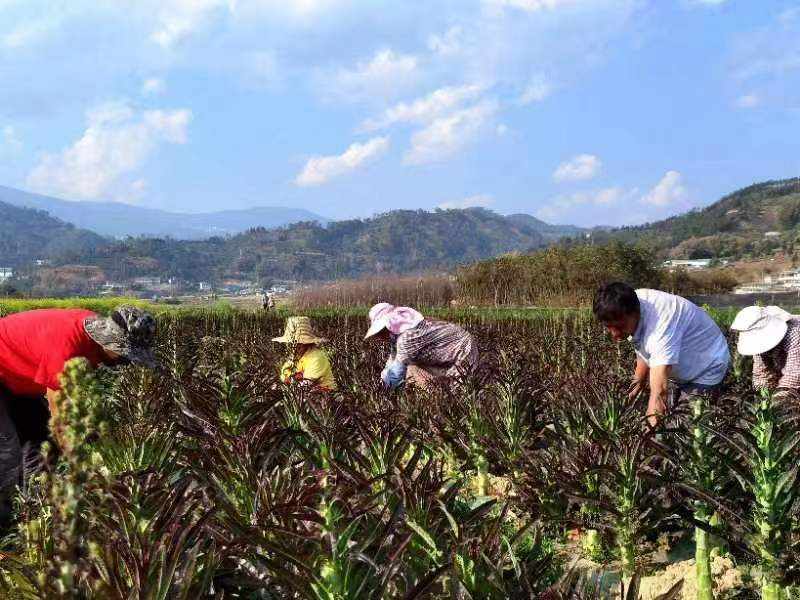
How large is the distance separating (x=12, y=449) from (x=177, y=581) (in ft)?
8.82

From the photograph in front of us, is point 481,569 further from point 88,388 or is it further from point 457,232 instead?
point 457,232

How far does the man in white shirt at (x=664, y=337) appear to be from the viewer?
11.8 feet

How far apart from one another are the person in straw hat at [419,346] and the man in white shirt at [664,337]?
5.04ft

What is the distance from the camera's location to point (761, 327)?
3797 millimetres

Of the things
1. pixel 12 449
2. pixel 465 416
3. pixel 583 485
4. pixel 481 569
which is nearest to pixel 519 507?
pixel 583 485

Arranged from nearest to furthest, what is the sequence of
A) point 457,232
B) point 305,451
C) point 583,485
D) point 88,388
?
point 88,388, point 305,451, point 583,485, point 457,232

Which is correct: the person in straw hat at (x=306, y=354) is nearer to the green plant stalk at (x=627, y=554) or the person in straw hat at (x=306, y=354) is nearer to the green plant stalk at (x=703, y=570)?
the green plant stalk at (x=627, y=554)

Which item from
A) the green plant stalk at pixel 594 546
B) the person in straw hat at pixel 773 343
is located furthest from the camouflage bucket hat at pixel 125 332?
the person in straw hat at pixel 773 343

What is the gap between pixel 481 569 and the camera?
66.2 inches

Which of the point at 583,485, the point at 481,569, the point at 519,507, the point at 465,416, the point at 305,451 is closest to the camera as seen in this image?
the point at 481,569

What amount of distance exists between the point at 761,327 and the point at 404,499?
263cm

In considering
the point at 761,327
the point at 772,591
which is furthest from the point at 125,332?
the point at 761,327

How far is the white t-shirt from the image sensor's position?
3.65 metres

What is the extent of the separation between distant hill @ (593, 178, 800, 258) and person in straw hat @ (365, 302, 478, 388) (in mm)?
72159
